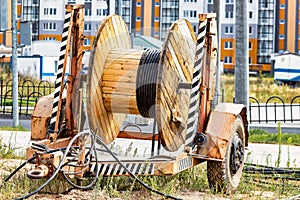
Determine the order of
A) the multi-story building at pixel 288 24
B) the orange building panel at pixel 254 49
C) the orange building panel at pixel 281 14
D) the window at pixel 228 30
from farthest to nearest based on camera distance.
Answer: the orange building panel at pixel 254 49
the orange building panel at pixel 281 14
the multi-story building at pixel 288 24
the window at pixel 228 30

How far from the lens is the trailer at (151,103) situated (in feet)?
30.3

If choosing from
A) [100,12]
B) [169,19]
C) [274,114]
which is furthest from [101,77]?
[169,19]

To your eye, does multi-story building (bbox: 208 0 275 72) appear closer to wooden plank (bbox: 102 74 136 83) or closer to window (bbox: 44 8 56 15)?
window (bbox: 44 8 56 15)

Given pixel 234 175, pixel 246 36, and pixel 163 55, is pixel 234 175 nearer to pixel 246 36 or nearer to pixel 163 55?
pixel 163 55

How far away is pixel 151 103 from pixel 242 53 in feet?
26.0

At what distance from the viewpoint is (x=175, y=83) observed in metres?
9.54

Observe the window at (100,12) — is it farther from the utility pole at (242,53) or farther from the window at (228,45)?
the window at (228,45)

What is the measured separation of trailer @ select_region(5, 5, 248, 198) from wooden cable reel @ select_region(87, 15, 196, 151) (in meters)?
0.01

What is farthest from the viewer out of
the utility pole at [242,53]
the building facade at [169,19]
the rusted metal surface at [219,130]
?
the building facade at [169,19]

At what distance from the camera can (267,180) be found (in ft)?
35.9

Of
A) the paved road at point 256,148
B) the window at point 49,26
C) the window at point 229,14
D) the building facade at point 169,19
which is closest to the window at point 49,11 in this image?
the building facade at point 169,19

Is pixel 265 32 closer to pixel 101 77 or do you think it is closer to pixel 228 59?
pixel 228 59

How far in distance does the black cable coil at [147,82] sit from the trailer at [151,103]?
0.04 feet

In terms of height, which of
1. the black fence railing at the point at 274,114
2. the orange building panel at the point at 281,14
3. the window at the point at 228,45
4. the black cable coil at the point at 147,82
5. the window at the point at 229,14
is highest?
the orange building panel at the point at 281,14
